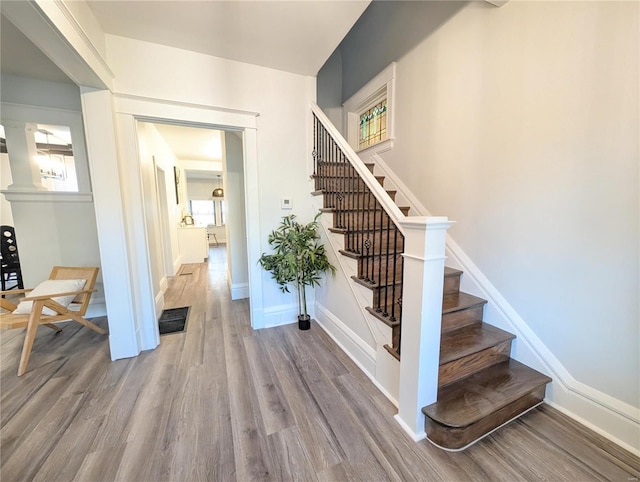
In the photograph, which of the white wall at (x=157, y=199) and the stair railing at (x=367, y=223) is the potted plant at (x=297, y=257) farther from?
the white wall at (x=157, y=199)

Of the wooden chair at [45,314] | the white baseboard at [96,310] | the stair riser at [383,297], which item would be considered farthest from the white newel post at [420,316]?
the white baseboard at [96,310]

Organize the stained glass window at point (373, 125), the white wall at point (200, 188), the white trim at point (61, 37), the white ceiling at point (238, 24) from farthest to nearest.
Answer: the white wall at point (200, 188), the stained glass window at point (373, 125), the white ceiling at point (238, 24), the white trim at point (61, 37)

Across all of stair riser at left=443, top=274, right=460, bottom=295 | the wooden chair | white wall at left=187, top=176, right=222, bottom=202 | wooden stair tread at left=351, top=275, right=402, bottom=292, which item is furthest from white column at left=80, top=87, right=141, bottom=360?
white wall at left=187, top=176, right=222, bottom=202

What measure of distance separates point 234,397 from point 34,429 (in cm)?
110

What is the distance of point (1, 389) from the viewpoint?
175cm

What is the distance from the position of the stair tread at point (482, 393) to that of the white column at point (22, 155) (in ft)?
14.0

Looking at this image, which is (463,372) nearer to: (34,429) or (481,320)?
(481,320)

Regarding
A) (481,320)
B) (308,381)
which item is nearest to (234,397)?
(308,381)

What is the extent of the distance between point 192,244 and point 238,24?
5.12 meters

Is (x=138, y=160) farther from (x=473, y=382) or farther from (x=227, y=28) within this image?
(x=473, y=382)

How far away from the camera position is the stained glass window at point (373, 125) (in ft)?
10.7

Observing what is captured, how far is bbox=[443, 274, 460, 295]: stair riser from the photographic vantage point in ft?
6.98

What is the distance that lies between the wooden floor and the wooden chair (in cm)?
25

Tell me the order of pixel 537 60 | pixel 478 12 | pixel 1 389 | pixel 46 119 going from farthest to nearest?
pixel 46 119 → pixel 478 12 → pixel 1 389 → pixel 537 60
